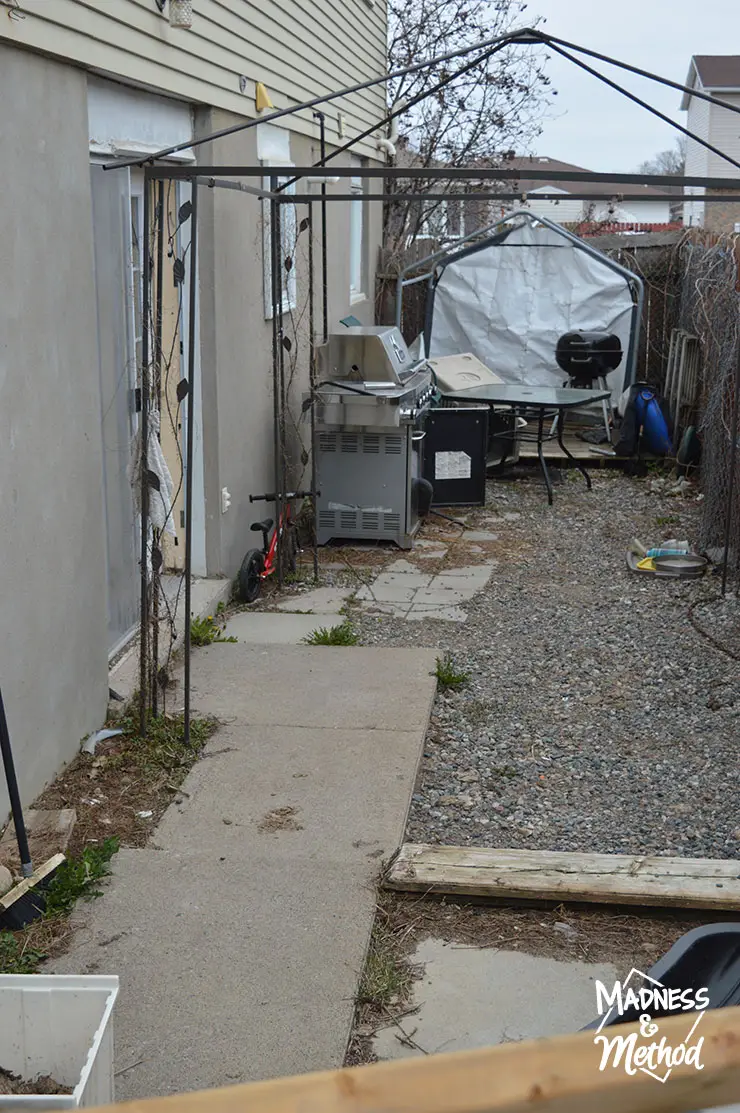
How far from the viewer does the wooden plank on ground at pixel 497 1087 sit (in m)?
0.81

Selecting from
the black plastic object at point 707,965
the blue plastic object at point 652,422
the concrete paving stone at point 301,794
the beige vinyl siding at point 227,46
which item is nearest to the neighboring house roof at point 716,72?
the beige vinyl siding at point 227,46

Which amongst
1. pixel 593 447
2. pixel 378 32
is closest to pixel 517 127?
pixel 378 32

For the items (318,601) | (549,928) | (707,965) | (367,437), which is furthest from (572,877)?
(367,437)

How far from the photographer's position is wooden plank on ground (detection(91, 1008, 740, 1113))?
2.65 ft

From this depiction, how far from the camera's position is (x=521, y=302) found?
1358 cm

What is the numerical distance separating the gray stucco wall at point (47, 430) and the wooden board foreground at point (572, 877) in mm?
1454

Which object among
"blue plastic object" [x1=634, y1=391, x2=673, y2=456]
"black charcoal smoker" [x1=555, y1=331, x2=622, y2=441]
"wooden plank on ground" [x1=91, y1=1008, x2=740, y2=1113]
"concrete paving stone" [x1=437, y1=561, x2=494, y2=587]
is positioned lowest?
"concrete paving stone" [x1=437, y1=561, x2=494, y2=587]

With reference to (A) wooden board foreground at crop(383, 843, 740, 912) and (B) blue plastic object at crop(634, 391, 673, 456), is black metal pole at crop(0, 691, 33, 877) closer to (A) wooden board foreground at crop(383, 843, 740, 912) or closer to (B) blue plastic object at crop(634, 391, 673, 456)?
(A) wooden board foreground at crop(383, 843, 740, 912)

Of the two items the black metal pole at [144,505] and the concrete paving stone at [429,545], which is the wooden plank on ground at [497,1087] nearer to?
the black metal pole at [144,505]

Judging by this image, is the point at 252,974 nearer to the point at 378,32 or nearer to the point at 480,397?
the point at 480,397

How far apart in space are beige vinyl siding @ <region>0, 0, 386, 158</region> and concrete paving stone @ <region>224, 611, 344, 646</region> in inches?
114

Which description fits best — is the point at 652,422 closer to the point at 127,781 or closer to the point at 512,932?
the point at 127,781

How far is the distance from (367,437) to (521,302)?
5.57 meters

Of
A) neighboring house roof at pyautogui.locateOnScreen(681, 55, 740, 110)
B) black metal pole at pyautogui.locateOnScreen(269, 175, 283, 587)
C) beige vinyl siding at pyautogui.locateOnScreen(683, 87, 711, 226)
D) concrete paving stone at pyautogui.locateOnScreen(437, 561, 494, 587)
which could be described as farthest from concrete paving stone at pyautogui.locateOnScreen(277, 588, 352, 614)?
neighboring house roof at pyautogui.locateOnScreen(681, 55, 740, 110)
